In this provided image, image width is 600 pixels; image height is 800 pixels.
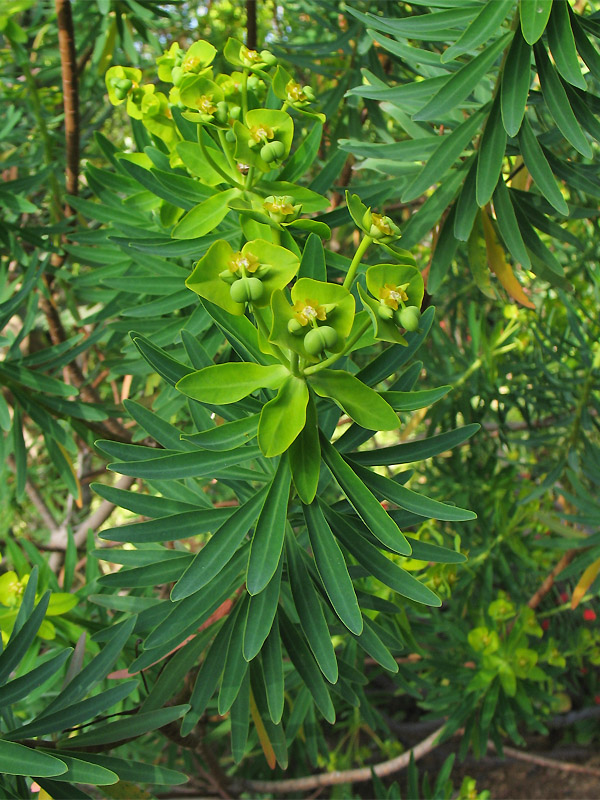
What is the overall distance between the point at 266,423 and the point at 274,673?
38 centimetres

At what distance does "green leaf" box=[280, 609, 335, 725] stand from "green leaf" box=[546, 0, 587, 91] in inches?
31.4

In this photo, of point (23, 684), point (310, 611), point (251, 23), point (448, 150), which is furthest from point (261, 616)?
point (251, 23)

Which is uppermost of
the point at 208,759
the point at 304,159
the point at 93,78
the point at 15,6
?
the point at 15,6

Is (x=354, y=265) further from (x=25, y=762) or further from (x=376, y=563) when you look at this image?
(x=25, y=762)

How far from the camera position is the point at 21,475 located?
1.35 meters

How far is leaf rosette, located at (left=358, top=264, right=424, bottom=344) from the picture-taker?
2.00 ft

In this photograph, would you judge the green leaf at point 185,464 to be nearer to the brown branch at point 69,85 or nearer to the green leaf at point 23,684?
the green leaf at point 23,684

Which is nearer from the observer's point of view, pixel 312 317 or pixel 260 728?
pixel 312 317

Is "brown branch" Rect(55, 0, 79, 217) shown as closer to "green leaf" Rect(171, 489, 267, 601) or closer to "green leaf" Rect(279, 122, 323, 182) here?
"green leaf" Rect(279, 122, 323, 182)

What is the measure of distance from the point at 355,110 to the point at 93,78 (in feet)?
2.83

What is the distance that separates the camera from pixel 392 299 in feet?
2.06

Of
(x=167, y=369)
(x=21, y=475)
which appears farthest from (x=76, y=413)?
(x=167, y=369)

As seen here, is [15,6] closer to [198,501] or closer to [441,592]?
[198,501]

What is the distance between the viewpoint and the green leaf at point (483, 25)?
0.85 metres
